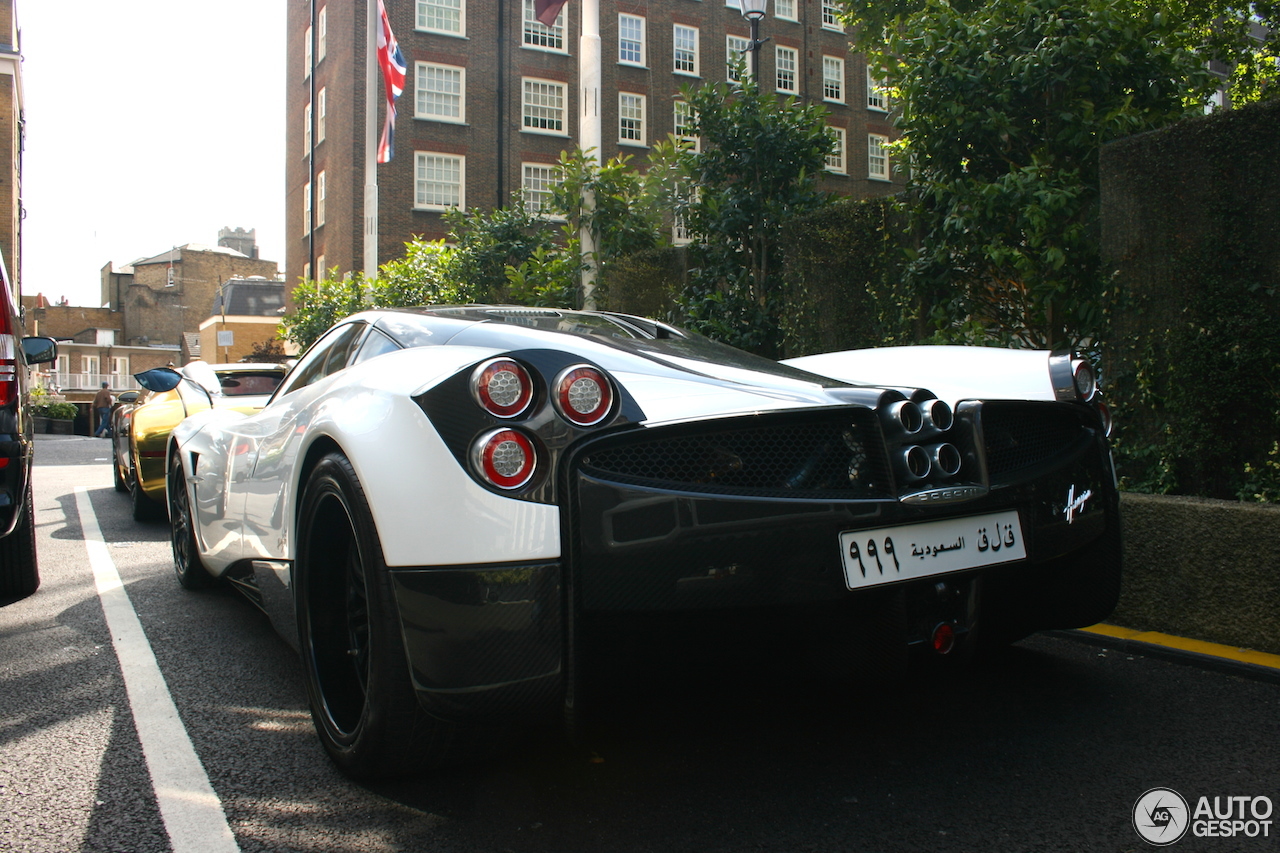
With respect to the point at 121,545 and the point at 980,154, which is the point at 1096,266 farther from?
the point at 121,545

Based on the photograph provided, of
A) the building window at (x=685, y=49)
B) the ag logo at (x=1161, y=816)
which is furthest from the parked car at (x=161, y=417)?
the building window at (x=685, y=49)

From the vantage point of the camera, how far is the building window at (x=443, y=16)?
30.1 metres

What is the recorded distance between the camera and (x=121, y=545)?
6.80 m

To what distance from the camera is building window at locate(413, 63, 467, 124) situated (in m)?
30.2

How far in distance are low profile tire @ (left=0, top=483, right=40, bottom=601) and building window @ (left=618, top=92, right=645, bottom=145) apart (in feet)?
97.8

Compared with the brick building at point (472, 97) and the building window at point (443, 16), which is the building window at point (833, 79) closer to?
the brick building at point (472, 97)

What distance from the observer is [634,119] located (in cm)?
3322

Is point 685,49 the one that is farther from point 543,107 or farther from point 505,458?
point 505,458

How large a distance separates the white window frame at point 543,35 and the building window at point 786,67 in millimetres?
9257

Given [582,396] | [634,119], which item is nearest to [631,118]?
[634,119]

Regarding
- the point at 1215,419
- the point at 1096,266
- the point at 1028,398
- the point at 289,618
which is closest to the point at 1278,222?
the point at 1215,419

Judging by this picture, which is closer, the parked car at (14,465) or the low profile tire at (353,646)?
the low profile tire at (353,646)

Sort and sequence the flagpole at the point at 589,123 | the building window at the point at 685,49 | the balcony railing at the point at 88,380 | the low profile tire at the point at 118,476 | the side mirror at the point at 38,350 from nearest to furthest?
the side mirror at the point at 38,350, the low profile tire at the point at 118,476, the flagpole at the point at 589,123, the building window at the point at 685,49, the balcony railing at the point at 88,380

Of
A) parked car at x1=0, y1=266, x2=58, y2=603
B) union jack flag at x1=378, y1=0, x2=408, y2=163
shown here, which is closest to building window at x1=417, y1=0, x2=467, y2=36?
union jack flag at x1=378, y1=0, x2=408, y2=163
